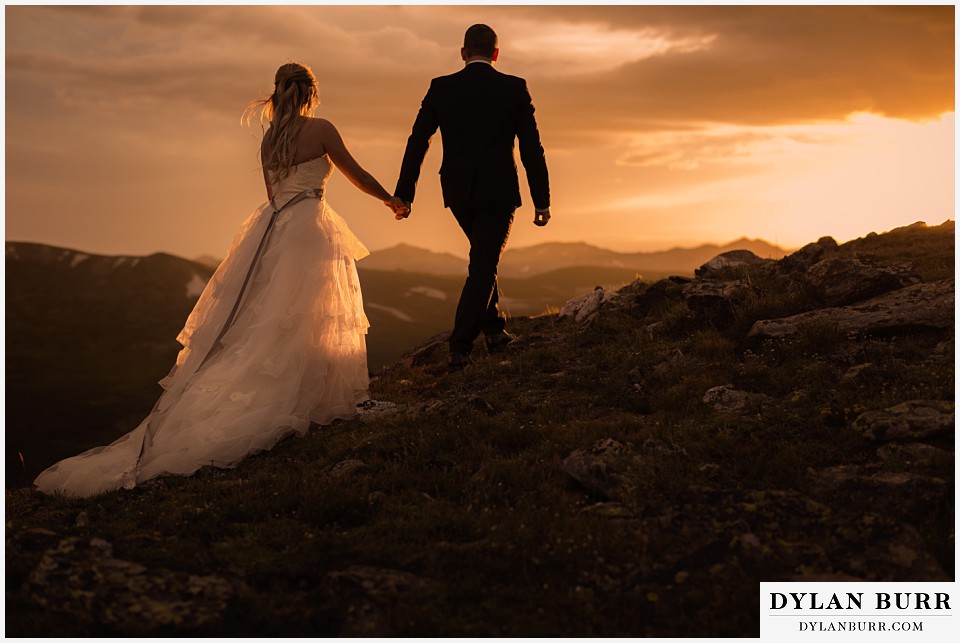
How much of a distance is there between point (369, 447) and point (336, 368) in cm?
216

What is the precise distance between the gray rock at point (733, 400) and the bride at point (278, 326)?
14.6ft

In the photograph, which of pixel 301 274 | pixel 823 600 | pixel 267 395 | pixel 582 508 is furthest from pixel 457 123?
pixel 823 600

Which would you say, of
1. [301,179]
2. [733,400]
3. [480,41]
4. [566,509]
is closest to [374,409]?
[301,179]

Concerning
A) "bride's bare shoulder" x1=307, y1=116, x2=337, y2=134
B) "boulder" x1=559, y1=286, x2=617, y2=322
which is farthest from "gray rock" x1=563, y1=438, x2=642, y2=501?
"boulder" x1=559, y1=286, x2=617, y2=322

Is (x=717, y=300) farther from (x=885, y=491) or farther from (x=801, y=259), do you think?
(x=885, y=491)

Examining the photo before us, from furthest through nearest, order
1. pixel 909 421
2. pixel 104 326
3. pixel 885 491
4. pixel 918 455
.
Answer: pixel 104 326
pixel 909 421
pixel 918 455
pixel 885 491

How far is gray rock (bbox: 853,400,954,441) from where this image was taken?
768 centimetres

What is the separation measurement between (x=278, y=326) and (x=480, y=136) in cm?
379

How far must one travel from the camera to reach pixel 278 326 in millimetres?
10250

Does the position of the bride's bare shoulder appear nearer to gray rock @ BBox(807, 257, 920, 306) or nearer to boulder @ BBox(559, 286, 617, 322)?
boulder @ BBox(559, 286, 617, 322)

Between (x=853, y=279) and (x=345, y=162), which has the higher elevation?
(x=345, y=162)

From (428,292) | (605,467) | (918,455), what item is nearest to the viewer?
(918,455)

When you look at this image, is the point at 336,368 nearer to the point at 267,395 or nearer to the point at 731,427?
the point at 267,395

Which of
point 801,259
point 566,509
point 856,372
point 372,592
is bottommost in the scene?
point 372,592
